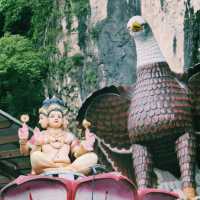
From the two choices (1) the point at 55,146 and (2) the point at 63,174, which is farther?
(1) the point at 55,146

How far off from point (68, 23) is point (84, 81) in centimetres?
114

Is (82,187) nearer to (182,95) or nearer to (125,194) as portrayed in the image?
(125,194)

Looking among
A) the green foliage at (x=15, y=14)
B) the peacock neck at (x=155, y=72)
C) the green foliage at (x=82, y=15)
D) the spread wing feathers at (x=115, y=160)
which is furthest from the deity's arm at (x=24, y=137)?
the green foliage at (x=15, y=14)

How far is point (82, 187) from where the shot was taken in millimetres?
5621

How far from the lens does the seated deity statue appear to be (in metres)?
6.04

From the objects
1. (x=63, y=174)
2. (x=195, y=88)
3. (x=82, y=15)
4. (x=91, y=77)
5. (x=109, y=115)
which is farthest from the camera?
(x=82, y=15)

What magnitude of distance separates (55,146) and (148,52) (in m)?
1.88

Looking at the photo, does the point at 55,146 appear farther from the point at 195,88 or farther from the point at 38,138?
the point at 195,88

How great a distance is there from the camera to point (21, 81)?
37.6 ft

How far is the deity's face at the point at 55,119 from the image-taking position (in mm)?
6367

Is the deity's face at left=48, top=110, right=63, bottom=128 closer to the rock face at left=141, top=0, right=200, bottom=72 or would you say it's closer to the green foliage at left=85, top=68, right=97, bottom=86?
the rock face at left=141, top=0, right=200, bottom=72

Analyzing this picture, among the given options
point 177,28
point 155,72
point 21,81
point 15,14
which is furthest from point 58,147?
point 15,14

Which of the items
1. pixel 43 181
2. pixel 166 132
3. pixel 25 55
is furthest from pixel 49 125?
pixel 25 55

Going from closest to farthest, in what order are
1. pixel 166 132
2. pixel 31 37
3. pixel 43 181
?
pixel 43 181 < pixel 166 132 < pixel 31 37
